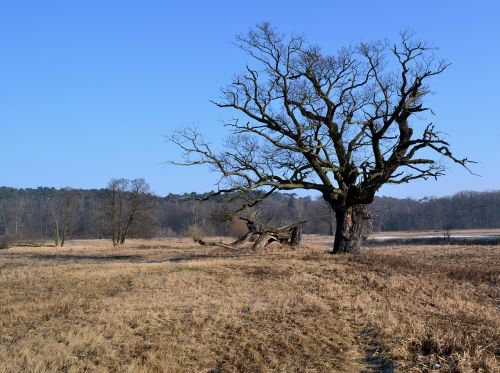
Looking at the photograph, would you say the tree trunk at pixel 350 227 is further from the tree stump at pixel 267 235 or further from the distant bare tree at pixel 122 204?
the distant bare tree at pixel 122 204

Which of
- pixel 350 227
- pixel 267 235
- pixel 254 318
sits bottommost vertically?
pixel 254 318

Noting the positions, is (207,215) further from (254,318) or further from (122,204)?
(254,318)

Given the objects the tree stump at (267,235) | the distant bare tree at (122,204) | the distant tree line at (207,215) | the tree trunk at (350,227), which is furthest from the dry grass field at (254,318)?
the distant tree line at (207,215)

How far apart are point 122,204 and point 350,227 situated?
137 feet

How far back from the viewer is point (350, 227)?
22.1 meters

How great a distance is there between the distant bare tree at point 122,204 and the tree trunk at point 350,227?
37.2 meters

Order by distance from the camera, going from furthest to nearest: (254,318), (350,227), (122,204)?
(122,204), (350,227), (254,318)

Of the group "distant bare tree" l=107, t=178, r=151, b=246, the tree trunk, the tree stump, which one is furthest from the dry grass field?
"distant bare tree" l=107, t=178, r=151, b=246

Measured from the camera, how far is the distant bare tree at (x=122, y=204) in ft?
184

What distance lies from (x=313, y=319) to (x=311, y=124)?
1149 cm

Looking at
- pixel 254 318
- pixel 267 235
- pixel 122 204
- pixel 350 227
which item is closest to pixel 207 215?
pixel 122 204

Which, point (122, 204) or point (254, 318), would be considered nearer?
point (254, 318)

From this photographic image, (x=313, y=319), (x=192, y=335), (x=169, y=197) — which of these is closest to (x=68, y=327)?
(x=192, y=335)

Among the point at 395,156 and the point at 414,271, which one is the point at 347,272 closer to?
the point at 414,271
